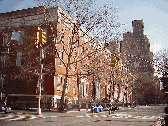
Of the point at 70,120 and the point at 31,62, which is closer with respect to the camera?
the point at 70,120

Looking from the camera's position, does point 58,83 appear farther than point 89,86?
No

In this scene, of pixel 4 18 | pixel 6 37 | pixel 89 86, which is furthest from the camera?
pixel 89 86

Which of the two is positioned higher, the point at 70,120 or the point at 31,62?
the point at 31,62

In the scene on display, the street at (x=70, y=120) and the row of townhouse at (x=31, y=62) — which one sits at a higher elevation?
the row of townhouse at (x=31, y=62)

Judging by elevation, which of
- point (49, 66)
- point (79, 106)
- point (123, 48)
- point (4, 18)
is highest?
point (4, 18)

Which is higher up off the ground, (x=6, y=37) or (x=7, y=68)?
(x=6, y=37)

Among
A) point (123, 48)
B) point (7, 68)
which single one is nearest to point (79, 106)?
point (7, 68)

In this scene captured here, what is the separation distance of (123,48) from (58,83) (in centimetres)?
1693

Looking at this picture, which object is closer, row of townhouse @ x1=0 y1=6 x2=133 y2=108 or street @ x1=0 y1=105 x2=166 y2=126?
street @ x1=0 y1=105 x2=166 y2=126

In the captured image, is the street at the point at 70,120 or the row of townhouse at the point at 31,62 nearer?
the street at the point at 70,120

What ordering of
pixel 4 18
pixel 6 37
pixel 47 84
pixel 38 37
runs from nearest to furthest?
1. pixel 38 37
2. pixel 47 84
3. pixel 6 37
4. pixel 4 18

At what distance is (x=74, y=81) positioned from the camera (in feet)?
137

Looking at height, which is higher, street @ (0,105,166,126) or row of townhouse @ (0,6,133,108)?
row of townhouse @ (0,6,133,108)

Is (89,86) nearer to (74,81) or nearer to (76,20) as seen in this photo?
(74,81)
